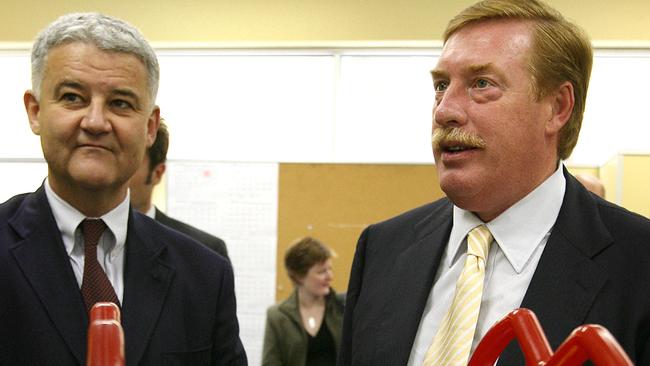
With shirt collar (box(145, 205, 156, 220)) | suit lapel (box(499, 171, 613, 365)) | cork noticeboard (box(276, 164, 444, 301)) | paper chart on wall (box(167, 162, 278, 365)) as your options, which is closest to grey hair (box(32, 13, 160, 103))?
suit lapel (box(499, 171, 613, 365))

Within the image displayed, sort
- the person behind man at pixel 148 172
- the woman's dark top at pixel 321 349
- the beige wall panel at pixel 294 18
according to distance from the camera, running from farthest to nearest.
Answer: the beige wall panel at pixel 294 18, the woman's dark top at pixel 321 349, the person behind man at pixel 148 172

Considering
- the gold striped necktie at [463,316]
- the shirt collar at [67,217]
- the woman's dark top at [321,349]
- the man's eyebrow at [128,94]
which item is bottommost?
the woman's dark top at [321,349]

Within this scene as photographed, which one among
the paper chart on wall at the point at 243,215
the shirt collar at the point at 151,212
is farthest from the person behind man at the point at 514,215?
the paper chart on wall at the point at 243,215

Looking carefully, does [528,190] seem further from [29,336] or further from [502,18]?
[29,336]

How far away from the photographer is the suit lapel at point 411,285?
1408 mm

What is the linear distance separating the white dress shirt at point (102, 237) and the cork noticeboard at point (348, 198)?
287 cm

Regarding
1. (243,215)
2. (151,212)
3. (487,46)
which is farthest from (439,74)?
(243,215)

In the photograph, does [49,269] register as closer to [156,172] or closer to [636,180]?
[156,172]

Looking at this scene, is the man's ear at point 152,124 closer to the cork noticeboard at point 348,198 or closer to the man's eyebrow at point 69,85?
the man's eyebrow at point 69,85

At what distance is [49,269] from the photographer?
137 centimetres

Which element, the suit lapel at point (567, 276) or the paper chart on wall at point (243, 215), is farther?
the paper chart on wall at point (243, 215)

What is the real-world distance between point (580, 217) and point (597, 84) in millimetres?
4274

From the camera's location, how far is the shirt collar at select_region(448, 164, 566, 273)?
4.48 ft

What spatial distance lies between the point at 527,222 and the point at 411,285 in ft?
0.80
